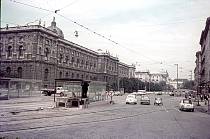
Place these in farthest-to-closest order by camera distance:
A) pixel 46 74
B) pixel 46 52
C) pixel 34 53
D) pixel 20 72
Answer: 1. pixel 46 52
2. pixel 46 74
3. pixel 20 72
4. pixel 34 53

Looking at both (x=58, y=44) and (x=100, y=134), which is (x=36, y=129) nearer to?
(x=100, y=134)

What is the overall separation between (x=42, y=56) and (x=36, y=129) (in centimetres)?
6175

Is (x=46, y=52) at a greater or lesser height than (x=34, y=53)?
greater

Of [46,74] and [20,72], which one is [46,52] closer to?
[46,74]

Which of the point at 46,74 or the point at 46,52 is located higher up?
the point at 46,52

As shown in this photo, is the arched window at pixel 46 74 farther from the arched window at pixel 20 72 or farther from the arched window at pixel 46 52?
the arched window at pixel 20 72

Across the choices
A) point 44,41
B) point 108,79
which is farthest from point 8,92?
point 108,79

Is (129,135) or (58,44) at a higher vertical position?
(58,44)

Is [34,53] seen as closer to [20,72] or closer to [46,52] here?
[46,52]

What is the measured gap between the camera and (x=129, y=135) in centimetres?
1308

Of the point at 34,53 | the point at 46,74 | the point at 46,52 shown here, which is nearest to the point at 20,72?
the point at 34,53

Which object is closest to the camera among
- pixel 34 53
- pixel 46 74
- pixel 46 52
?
pixel 34 53

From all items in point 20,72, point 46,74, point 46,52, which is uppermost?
point 46,52

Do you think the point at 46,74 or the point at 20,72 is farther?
the point at 46,74
